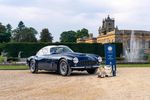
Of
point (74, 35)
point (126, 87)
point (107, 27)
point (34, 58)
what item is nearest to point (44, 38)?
point (107, 27)

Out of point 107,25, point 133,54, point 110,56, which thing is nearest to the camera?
point 110,56

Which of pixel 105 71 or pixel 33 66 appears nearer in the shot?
pixel 105 71

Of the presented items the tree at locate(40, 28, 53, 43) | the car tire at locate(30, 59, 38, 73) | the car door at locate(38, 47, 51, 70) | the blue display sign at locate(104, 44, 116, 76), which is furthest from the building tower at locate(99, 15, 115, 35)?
the blue display sign at locate(104, 44, 116, 76)

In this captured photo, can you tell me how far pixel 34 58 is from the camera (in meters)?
22.5

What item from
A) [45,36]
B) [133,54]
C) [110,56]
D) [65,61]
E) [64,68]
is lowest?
[64,68]

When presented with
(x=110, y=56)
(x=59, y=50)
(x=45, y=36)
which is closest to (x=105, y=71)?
(x=110, y=56)

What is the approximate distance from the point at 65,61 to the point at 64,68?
0.37 m

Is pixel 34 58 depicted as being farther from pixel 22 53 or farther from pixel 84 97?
pixel 22 53

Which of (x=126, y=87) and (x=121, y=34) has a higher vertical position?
(x=121, y=34)

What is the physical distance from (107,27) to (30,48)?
218 ft

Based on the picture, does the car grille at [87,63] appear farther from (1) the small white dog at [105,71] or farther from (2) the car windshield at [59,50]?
(2) the car windshield at [59,50]

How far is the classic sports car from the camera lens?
19.4 meters

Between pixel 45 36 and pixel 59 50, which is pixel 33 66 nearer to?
pixel 59 50

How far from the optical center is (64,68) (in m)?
19.8
